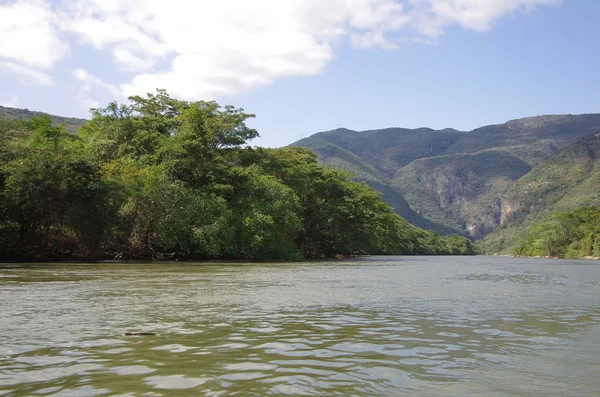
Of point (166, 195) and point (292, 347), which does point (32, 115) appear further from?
point (292, 347)

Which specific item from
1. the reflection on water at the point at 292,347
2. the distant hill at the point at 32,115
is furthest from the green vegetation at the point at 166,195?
the distant hill at the point at 32,115

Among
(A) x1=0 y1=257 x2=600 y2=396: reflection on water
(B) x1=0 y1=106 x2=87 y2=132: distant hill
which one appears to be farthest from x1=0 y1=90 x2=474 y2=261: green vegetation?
(B) x1=0 y1=106 x2=87 y2=132: distant hill

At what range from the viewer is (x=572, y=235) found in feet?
401

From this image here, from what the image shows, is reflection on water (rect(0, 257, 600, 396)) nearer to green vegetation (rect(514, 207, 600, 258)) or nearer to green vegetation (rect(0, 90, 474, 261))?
green vegetation (rect(0, 90, 474, 261))

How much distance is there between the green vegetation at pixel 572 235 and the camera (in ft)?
369

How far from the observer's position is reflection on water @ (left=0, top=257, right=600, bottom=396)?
5078mm

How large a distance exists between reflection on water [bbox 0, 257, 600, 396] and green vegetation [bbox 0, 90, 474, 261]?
25731 millimetres

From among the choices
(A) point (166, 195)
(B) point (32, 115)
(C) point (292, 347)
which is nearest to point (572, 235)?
(A) point (166, 195)

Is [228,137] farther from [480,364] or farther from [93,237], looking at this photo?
[480,364]

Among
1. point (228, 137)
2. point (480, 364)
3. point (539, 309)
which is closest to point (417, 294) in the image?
point (539, 309)

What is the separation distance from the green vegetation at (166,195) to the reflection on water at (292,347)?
25.7m

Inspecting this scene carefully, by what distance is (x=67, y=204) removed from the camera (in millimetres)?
36688

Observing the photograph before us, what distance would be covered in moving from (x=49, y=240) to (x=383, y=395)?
38346 millimetres

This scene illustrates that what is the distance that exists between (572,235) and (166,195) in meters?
110
